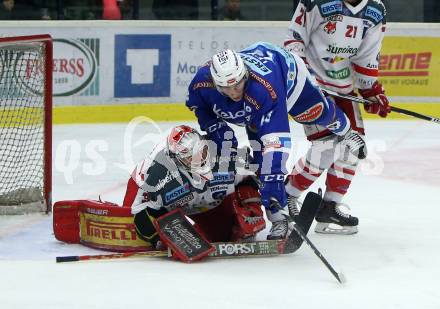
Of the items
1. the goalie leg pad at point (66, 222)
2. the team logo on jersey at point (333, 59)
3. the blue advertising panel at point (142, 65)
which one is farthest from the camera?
the blue advertising panel at point (142, 65)

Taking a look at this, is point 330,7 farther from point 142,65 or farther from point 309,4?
point 142,65

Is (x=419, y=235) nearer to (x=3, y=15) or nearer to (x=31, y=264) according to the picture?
(x=31, y=264)

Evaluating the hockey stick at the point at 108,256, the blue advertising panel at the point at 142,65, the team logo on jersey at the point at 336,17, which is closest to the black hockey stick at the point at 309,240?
the hockey stick at the point at 108,256

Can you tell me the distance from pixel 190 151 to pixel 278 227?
0.64 metres

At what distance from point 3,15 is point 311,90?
4840 mm

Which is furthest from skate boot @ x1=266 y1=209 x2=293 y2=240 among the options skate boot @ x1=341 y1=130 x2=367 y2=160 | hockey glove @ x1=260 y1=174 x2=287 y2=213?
skate boot @ x1=341 y1=130 x2=367 y2=160

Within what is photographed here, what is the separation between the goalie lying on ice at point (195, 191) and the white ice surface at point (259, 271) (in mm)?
224

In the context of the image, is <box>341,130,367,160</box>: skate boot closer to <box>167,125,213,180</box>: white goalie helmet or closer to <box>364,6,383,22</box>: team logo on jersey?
<box>364,6,383,22</box>: team logo on jersey

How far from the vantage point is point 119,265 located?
4.25 meters

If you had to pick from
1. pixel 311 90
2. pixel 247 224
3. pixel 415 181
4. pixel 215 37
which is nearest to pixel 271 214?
pixel 247 224

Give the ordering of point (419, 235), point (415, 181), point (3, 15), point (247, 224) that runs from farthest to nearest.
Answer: point (3, 15) < point (415, 181) < point (419, 235) < point (247, 224)

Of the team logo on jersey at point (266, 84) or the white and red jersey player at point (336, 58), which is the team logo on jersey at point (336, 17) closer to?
the white and red jersey player at point (336, 58)

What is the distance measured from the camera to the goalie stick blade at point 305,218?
447 centimetres

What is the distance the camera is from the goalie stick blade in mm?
4469
